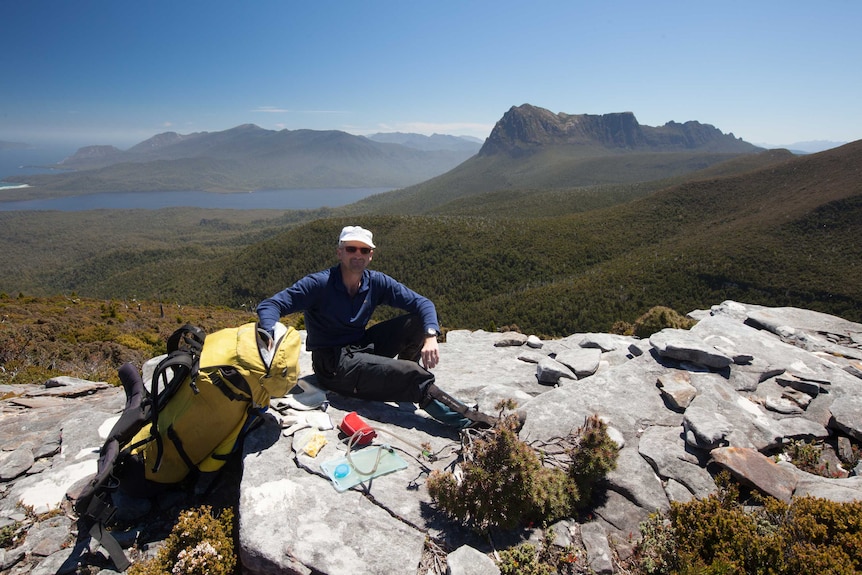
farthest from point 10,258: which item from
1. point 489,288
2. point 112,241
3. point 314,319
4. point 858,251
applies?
point 858,251

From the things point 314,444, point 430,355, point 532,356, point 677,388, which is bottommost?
point 532,356

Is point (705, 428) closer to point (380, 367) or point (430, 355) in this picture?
point (430, 355)

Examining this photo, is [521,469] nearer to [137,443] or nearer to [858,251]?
[137,443]

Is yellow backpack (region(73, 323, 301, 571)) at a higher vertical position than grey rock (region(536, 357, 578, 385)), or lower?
higher

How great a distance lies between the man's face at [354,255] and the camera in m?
5.20

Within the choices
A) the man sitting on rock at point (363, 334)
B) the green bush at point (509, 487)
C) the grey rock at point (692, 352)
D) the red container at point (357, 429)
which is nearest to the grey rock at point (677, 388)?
the grey rock at point (692, 352)

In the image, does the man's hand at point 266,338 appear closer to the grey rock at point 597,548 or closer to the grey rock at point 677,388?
the grey rock at point 597,548

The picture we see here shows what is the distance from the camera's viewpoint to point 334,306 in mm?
5348

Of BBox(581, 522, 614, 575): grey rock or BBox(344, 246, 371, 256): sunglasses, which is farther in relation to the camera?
BBox(344, 246, 371, 256): sunglasses

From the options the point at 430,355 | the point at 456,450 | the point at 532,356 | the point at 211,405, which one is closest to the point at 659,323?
the point at 532,356

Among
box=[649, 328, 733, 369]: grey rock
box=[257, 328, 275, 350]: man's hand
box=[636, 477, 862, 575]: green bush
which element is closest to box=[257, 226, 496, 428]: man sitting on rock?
box=[257, 328, 275, 350]: man's hand

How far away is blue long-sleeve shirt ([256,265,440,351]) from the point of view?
520 centimetres

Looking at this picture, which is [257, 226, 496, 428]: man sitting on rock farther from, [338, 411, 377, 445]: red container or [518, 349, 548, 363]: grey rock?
[518, 349, 548, 363]: grey rock

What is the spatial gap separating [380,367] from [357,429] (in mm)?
849
